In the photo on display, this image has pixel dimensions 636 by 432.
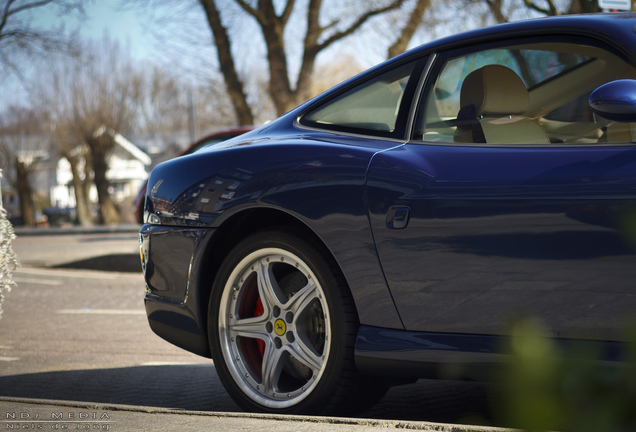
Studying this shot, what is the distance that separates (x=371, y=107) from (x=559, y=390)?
2.58 m

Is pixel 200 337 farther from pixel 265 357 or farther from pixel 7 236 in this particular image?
pixel 7 236

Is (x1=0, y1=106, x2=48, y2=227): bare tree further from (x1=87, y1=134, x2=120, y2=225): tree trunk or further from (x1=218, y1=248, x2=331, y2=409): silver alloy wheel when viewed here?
(x1=218, y1=248, x2=331, y2=409): silver alloy wheel

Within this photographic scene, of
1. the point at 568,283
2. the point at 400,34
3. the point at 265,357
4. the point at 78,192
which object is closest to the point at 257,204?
the point at 265,357

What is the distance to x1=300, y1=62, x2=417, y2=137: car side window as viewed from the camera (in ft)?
9.55

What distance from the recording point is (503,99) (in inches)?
110

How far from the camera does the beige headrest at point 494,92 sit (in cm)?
280

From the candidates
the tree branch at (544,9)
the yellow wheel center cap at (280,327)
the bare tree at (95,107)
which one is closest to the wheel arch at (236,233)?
the yellow wheel center cap at (280,327)

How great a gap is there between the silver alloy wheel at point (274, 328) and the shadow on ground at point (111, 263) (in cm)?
888

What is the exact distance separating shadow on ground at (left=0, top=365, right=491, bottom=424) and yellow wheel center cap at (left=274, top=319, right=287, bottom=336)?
0.54 meters

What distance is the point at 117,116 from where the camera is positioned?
4306cm

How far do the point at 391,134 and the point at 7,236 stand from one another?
1.95m

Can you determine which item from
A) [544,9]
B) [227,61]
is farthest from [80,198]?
[544,9]

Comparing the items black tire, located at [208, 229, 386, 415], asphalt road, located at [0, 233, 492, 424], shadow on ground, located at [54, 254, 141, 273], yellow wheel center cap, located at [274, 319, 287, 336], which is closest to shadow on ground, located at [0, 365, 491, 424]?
asphalt road, located at [0, 233, 492, 424]

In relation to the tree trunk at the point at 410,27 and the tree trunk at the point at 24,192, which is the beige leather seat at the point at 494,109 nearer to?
the tree trunk at the point at 410,27
